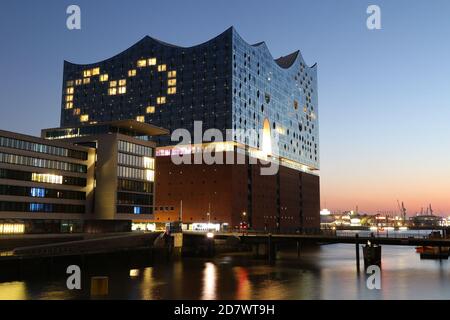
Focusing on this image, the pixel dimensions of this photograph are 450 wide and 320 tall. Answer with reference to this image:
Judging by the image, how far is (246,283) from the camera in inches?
2511

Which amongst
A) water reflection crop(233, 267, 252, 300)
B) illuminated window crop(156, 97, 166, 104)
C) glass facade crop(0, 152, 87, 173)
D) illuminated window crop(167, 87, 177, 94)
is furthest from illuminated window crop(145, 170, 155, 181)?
water reflection crop(233, 267, 252, 300)

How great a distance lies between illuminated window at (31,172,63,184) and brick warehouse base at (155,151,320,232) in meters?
47.7

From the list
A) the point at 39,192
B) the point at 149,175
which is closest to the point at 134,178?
the point at 149,175

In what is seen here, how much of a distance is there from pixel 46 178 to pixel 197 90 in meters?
61.6

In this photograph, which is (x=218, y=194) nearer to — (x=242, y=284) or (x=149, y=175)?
(x=149, y=175)

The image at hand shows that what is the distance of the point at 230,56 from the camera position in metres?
141

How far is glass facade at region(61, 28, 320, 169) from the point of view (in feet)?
463

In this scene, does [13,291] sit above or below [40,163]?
below

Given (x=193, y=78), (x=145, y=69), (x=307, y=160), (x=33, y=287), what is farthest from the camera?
(x=307, y=160)

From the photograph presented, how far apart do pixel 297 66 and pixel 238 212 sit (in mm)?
77769

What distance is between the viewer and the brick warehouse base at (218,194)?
136250 millimetres

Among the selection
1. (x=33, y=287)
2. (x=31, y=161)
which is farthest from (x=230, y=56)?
(x=33, y=287)

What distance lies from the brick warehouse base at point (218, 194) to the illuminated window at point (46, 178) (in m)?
47.7
